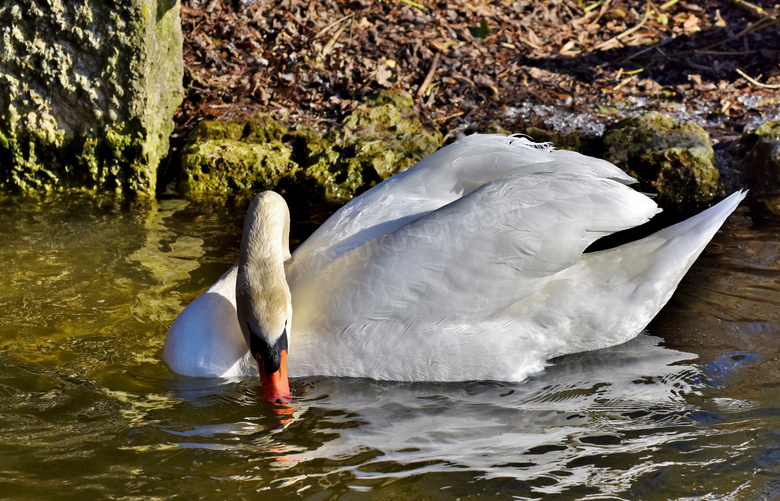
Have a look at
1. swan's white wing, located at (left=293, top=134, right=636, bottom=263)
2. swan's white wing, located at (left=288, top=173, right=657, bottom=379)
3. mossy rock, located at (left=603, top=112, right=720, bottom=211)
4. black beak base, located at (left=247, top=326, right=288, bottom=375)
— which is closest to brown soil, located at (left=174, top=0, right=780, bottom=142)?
mossy rock, located at (left=603, top=112, right=720, bottom=211)

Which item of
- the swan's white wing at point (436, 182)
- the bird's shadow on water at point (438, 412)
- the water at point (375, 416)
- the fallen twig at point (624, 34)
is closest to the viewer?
the water at point (375, 416)

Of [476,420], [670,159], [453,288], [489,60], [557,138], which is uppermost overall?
[489,60]

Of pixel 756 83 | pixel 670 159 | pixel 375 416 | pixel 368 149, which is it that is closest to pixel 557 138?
pixel 670 159

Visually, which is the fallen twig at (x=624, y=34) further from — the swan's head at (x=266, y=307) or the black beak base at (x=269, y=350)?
the black beak base at (x=269, y=350)

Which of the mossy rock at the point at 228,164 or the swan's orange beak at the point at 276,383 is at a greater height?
the mossy rock at the point at 228,164

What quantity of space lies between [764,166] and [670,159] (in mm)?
737

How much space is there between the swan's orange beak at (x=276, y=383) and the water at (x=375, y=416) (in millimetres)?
48

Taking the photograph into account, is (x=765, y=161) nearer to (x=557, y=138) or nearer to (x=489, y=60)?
(x=557, y=138)

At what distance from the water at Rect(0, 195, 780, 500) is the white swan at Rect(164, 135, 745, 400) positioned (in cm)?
14

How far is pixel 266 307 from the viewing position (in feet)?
12.8

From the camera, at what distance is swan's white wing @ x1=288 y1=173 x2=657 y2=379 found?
13.1ft

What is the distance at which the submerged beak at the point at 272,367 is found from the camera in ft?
12.9

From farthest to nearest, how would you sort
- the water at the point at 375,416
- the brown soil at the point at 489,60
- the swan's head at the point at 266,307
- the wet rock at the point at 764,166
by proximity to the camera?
the brown soil at the point at 489,60
the wet rock at the point at 764,166
the swan's head at the point at 266,307
the water at the point at 375,416

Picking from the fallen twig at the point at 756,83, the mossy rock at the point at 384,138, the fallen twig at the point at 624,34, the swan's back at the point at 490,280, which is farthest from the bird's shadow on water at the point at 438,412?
the fallen twig at the point at 624,34
